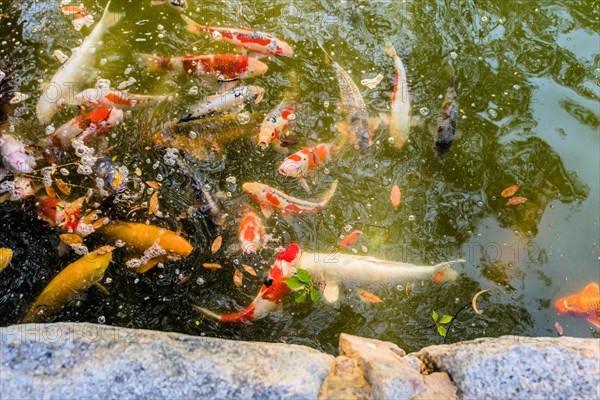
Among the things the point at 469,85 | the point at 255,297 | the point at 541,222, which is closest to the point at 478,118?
the point at 469,85

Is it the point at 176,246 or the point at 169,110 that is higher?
the point at 169,110

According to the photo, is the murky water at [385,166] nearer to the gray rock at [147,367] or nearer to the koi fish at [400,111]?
the koi fish at [400,111]

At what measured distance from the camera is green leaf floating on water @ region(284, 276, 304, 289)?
3484 millimetres

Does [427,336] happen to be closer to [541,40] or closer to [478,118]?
[478,118]

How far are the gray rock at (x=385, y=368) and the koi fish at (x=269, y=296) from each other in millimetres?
737

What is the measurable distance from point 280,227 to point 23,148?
7.25 feet

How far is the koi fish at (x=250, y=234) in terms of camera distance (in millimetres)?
3789

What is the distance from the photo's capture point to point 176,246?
373cm

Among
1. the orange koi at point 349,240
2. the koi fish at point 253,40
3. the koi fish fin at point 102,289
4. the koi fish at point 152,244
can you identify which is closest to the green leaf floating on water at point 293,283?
the orange koi at point 349,240

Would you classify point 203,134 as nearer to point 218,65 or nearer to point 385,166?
point 218,65

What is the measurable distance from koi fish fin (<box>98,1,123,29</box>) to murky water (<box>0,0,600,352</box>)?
104mm

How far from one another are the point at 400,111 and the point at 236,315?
7.49ft

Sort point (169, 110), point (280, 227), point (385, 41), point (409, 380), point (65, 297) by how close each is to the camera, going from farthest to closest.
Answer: point (385, 41) → point (169, 110) → point (280, 227) → point (65, 297) → point (409, 380)

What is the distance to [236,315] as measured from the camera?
3.55m
